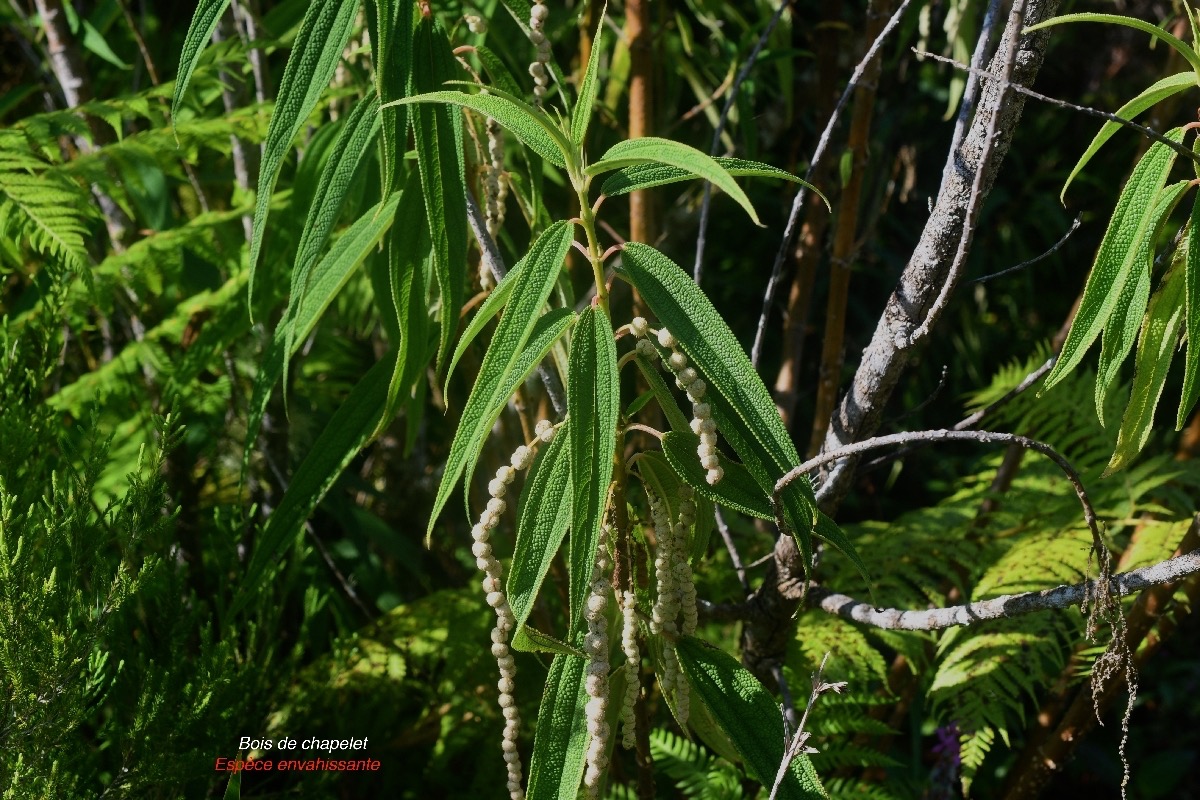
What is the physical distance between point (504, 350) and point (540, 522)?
11cm

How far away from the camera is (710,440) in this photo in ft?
2.03

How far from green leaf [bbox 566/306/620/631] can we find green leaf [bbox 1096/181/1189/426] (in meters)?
0.30

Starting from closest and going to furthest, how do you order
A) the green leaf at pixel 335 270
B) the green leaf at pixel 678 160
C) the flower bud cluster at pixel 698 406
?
the green leaf at pixel 678 160, the flower bud cluster at pixel 698 406, the green leaf at pixel 335 270

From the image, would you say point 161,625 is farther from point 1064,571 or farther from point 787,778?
point 1064,571

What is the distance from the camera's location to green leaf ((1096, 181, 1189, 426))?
0.65m

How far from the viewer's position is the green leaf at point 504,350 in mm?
598

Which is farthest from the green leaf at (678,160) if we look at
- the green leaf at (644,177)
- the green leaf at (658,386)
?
the green leaf at (658,386)

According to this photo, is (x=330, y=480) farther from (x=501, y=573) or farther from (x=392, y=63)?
(x=392, y=63)

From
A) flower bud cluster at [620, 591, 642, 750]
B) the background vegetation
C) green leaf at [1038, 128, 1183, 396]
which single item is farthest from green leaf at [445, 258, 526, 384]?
green leaf at [1038, 128, 1183, 396]

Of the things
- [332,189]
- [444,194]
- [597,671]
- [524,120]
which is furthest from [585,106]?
[597,671]

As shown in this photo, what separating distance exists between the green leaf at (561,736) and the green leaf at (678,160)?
328 millimetres

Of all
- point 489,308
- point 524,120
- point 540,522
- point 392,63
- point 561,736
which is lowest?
point 561,736

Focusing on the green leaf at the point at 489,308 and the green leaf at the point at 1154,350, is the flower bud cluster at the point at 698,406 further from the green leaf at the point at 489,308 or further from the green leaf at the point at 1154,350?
the green leaf at the point at 1154,350

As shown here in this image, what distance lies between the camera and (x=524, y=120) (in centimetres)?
63
